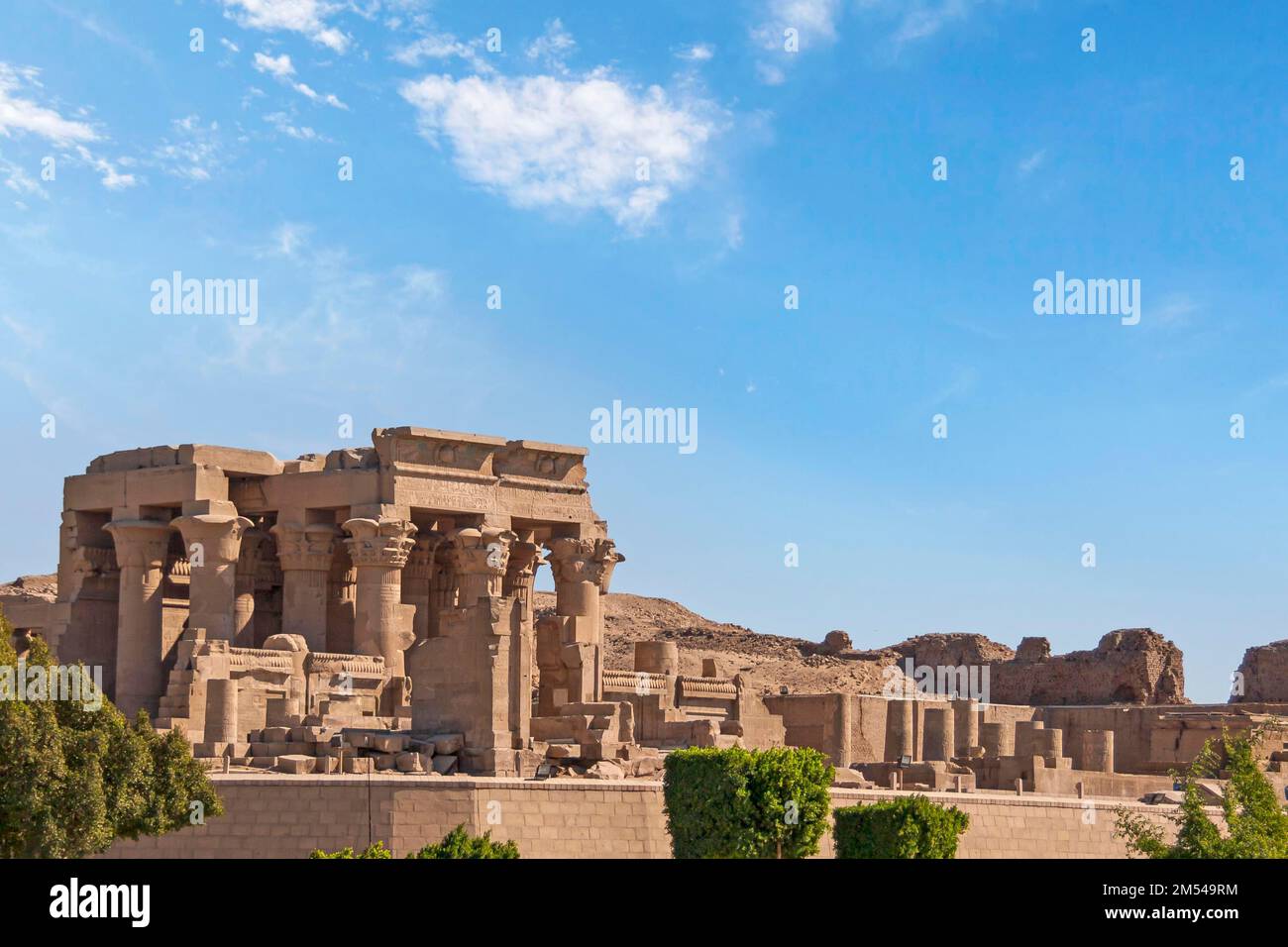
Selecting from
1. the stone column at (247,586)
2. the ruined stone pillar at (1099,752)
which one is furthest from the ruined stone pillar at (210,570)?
the ruined stone pillar at (1099,752)

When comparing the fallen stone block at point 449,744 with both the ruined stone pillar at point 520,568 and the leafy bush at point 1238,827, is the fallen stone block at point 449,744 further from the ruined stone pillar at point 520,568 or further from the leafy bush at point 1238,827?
the ruined stone pillar at point 520,568

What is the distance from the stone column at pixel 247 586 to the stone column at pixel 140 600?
1848mm

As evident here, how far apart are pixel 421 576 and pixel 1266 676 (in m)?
33.0

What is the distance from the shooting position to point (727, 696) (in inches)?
2224

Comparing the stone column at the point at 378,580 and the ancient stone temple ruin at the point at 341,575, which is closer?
the ancient stone temple ruin at the point at 341,575

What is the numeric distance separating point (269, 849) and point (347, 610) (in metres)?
19.4

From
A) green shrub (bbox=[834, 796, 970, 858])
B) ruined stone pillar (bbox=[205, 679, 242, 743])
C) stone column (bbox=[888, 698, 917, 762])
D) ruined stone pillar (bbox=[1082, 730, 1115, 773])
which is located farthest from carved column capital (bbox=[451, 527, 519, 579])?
green shrub (bbox=[834, 796, 970, 858])

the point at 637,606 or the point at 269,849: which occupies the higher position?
the point at 637,606

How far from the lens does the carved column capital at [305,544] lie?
2149 inches

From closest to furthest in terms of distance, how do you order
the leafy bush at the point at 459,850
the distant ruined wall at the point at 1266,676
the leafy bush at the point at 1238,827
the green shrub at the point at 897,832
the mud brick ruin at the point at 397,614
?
the leafy bush at the point at 459,850
the green shrub at the point at 897,832
the leafy bush at the point at 1238,827
the mud brick ruin at the point at 397,614
the distant ruined wall at the point at 1266,676

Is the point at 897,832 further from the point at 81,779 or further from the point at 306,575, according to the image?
the point at 306,575
